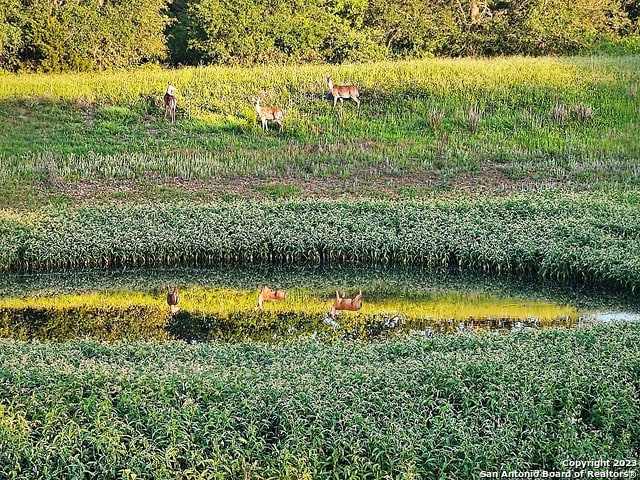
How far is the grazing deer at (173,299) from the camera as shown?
12281mm

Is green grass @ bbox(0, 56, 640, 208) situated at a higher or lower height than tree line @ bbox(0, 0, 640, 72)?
lower

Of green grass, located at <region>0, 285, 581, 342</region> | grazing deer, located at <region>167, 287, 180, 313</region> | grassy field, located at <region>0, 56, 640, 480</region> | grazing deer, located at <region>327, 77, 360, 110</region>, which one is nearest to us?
grassy field, located at <region>0, 56, 640, 480</region>

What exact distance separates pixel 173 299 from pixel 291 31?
18.5 metres

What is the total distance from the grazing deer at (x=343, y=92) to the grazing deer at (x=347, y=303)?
10661 mm

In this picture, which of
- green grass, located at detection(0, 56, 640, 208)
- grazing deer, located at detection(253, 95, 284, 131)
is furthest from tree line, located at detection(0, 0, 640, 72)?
grazing deer, located at detection(253, 95, 284, 131)

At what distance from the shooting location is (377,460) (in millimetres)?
6074

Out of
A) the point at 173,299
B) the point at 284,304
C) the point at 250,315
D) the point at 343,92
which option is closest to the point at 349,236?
the point at 284,304

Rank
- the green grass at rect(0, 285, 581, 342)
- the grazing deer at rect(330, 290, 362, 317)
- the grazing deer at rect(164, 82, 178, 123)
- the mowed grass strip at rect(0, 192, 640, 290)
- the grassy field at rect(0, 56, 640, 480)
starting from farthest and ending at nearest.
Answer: the grazing deer at rect(164, 82, 178, 123) → the mowed grass strip at rect(0, 192, 640, 290) → the grazing deer at rect(330, 290, 362, 317) → the green grass at rect(0, 285, 581, 342) → the grassy field at rect(0, 56, 640, 480)

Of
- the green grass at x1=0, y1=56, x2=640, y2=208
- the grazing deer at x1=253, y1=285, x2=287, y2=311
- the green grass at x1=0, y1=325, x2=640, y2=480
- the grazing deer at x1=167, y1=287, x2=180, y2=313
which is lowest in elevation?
the grazing deer at x1=167, y1=287, x2=180, y2=313

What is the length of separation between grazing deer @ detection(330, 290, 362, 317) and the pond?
3.2 inches

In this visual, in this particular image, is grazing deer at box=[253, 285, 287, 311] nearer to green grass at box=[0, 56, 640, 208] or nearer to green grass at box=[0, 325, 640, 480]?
green grass at box=[0, 325, 640, 480]

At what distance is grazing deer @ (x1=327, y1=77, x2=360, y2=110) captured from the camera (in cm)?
2248

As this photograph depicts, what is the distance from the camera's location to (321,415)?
652 centimetres

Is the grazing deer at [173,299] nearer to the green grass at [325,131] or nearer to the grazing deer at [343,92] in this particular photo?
the green grass at [325,131]
